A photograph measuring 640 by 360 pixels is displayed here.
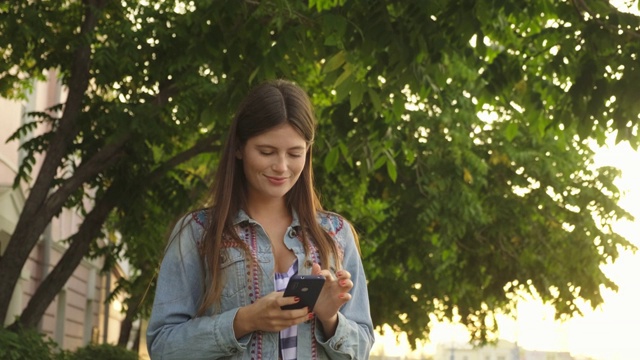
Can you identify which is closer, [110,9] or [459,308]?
[110,9]

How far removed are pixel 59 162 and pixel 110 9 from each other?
1.76 meters

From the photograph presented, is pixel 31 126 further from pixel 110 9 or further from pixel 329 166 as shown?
pixel 329 166

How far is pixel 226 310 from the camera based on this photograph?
12.2 ft

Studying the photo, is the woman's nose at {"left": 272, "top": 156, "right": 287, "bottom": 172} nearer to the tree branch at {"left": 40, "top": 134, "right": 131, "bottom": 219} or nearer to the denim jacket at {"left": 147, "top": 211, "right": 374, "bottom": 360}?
the denim jacket at {"left": 147, "top": 211, "right": 374, "bottom": 360}

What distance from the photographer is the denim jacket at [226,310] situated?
3691 millimetres

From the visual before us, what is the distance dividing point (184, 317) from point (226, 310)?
4.8 inches

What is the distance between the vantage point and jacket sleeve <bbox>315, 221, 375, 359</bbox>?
12.3ft

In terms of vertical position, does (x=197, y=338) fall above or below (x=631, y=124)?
below

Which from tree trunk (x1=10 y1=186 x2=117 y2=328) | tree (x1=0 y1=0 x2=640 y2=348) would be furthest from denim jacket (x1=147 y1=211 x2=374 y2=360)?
tree trunk (x1=10 y1=186 x2=117 y2=328)

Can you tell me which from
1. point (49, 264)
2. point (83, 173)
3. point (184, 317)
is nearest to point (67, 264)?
point (83, 173)

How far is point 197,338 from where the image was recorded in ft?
12.1

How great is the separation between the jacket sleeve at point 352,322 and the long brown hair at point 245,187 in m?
0.09

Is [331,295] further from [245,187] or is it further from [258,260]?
[245,187]

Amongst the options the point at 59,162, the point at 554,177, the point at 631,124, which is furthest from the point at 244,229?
the point at 554,177
